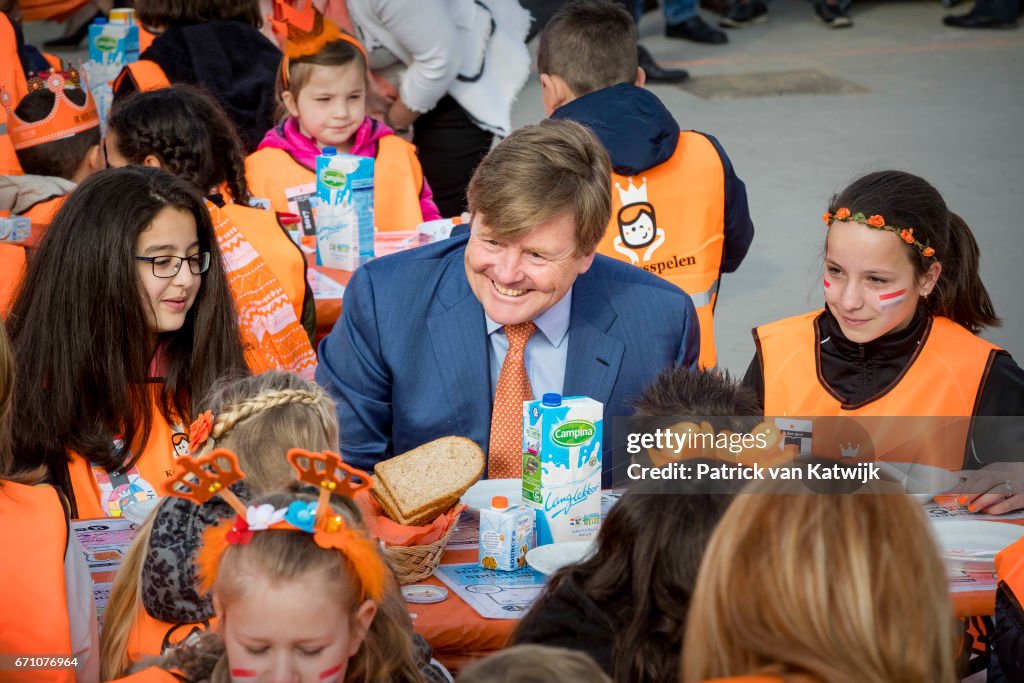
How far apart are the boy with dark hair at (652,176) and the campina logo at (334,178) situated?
3.01 ft

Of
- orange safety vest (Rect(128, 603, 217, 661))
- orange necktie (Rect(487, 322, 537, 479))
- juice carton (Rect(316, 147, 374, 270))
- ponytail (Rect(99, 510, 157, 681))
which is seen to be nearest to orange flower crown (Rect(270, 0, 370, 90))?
juice carton (Rect(316, 147, 374, 270))

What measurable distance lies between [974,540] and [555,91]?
2844 mm

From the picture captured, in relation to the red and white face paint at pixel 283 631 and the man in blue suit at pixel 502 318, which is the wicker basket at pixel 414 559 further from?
the man in blue suit at pixel 502 318

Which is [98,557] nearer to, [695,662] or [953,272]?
[695,662]

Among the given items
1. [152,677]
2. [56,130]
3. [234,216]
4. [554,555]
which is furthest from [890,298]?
[56,130]

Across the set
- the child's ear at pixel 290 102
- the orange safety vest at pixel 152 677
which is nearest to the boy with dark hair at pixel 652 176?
the child's ear at pixel 290 102

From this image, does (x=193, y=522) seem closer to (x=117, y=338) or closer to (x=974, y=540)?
(x=117, y=338)

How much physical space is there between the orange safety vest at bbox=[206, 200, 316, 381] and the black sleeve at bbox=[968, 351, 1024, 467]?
218cm

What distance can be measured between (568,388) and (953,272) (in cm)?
138

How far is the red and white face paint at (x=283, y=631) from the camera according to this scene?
1.98 m

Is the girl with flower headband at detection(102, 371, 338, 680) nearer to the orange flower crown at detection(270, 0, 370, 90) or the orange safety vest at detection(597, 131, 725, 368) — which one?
the orange safety vest at detection(597, 131, 725, 368)

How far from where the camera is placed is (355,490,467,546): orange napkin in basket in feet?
8.61

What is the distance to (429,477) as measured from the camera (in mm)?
2779

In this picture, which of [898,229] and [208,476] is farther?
[898,229]
